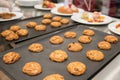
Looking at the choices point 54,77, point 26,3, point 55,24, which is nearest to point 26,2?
point 26,3

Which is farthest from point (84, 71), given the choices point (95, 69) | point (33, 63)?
point (33, 63)

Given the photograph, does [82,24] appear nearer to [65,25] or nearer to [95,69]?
[65,25]

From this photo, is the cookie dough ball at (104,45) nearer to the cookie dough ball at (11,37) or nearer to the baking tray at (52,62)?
the baking tray at (52,62)

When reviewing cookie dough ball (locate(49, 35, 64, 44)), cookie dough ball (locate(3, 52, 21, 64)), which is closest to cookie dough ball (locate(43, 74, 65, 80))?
cookie dough ball (locate(3, 52, 21, 64))

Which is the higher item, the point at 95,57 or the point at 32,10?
Result: the point at 32,10

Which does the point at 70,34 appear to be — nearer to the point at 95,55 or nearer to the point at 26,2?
the point at 95,55

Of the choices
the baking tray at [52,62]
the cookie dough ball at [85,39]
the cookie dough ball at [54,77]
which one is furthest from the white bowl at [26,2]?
the cookie dough ball at [54,77]

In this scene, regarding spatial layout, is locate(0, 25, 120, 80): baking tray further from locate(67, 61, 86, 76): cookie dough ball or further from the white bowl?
the white bowl
